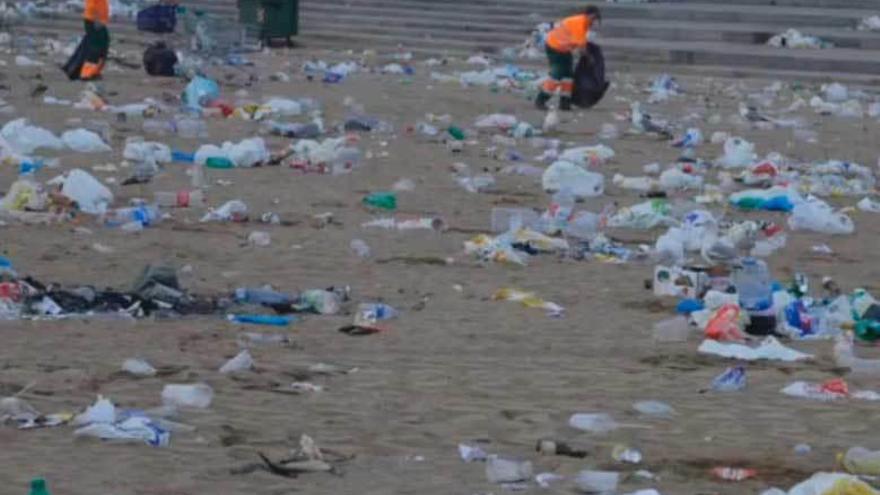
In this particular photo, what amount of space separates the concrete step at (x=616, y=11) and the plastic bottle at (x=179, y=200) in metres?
18.0

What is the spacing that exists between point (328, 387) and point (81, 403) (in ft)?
2.97

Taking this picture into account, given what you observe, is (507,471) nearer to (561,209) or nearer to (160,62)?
(561,209)

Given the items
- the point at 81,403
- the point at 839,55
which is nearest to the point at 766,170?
the point at 81,403

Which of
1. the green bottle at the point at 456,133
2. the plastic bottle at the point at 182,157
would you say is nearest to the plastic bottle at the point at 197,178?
the plastic bottle at the point at 182,157

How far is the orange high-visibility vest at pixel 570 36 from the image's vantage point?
2145 cm

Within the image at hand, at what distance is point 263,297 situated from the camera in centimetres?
947

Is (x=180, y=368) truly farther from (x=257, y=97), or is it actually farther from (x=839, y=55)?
(x=839, y=55)

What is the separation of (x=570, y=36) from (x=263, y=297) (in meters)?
12.3

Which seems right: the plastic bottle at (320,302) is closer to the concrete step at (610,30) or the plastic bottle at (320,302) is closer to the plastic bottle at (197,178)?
the plastic bottle at (197,178)

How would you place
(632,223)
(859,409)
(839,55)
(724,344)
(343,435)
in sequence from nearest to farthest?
(343,435)
(859,409)
(724,344)
(632,223)
(839,55)

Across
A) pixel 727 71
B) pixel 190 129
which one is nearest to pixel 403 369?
pixel 190 129

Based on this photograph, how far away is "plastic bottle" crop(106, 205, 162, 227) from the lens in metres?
11.9

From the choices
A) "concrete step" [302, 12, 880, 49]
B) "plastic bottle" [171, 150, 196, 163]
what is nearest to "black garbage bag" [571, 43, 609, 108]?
"plastic bottle" [171, 150, 196, 163]

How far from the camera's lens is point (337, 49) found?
31547mm
